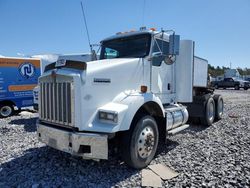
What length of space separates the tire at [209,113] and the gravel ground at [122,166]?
1.60 meters

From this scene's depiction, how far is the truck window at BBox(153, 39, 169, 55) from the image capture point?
5.12 meters

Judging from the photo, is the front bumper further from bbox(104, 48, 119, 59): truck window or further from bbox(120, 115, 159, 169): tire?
bbox(104, 48, 119, 59): truck window

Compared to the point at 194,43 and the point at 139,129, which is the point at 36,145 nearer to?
the point at 139,129

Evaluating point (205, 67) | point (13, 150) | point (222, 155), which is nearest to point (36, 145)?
point (13, 150)

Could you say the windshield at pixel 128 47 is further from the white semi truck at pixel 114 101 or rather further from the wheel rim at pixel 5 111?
the wheel rim at pixel 5 111

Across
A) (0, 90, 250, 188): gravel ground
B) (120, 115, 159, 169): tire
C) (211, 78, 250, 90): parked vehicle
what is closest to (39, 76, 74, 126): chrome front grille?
(0, 90, 250, 188): gravel ground

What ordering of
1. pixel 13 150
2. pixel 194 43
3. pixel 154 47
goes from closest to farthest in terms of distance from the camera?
pixel 154 47, pixel 13 150, pixel 194 43

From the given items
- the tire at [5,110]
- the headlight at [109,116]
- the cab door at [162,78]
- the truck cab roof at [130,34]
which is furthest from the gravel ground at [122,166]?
the tire at [5,110]

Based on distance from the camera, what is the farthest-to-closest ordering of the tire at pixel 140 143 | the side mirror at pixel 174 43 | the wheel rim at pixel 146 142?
the side mirror at pixel 174 43
the wheel rim at pixel 146 142
the tire at pixel 140 143

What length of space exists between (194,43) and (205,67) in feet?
8.53

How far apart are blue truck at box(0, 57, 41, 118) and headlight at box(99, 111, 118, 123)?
8200 mm

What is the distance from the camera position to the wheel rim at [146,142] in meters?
4.25

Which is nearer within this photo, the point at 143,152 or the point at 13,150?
the point at 143,152

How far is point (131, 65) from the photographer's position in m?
4.59
